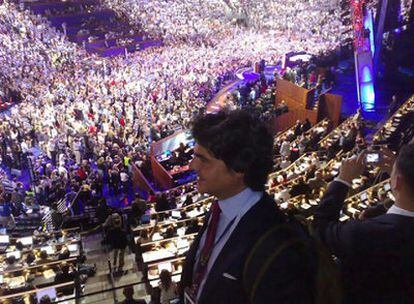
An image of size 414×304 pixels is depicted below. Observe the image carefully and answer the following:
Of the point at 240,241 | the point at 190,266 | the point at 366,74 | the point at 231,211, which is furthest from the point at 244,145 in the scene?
the point at 366,74

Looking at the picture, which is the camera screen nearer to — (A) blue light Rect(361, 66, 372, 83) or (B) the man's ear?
(B) the man's ear

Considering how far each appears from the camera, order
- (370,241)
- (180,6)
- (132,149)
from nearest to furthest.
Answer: (370,241)
(132,149)
(180,6)

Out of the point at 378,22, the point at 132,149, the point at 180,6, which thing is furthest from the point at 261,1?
the point at 132,149

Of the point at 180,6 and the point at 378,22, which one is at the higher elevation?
the point at 180,6

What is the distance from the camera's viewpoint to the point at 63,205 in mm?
11648

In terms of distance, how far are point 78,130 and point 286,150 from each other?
8.00m

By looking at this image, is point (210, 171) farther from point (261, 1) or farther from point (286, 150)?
point (261, 1)

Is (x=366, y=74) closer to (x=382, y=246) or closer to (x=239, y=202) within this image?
(x=382, y=246)

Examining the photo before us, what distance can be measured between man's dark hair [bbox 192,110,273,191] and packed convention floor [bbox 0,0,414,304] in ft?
0.65

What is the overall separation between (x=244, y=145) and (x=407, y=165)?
0.72 meters

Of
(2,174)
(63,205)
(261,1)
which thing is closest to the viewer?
(63,205)

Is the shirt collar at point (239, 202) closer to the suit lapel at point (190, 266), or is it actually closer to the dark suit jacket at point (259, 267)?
Answer: the dark suit jacket at point (259, 267)

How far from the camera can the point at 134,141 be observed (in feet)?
53.3

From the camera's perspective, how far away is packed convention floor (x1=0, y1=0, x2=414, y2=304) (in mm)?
6785
